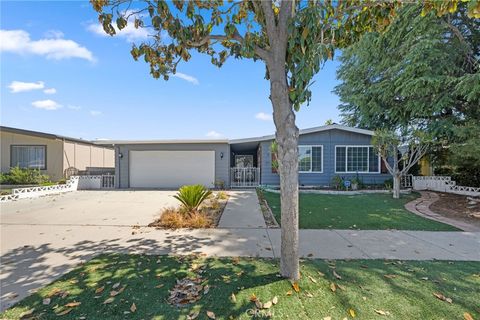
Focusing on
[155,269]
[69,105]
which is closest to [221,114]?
[69,105]

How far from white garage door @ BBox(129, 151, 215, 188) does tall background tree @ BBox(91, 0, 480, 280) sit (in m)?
10.8

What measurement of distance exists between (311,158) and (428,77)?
6503 mm

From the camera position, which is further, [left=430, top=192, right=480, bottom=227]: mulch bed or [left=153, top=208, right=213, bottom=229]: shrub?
[left=430, top=192, right=480, bottom=227]: mulch bed

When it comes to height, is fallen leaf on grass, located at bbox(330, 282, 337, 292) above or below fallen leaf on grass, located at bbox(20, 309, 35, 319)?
above

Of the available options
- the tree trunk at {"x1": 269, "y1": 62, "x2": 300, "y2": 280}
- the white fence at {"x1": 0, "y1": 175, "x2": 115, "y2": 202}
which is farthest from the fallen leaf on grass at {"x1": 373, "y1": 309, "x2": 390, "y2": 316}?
the white fence at {"x1": 0, "y1": 175, "x2": 115, "y2": 202}

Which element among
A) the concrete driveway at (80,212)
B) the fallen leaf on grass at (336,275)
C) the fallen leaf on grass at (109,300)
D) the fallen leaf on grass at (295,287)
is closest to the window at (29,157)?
the concrete driveway at (80,212)

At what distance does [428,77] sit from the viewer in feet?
37.5

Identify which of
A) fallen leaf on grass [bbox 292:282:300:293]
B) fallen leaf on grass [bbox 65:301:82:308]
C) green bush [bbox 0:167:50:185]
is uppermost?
green bush [bbox 0:167:50:185]

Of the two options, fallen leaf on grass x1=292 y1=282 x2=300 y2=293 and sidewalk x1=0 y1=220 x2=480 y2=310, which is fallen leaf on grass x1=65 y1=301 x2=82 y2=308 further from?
fallen leaf on grass x1=292 y1=282 x2=300 y2=293

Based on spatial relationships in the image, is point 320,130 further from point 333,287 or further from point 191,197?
point 333,287

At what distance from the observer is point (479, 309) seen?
2.65 m

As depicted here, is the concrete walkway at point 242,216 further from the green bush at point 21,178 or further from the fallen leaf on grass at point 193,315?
the green bush at point 21,178

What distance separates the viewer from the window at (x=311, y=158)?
14.1 meters

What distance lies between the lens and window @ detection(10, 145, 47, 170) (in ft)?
50.8
